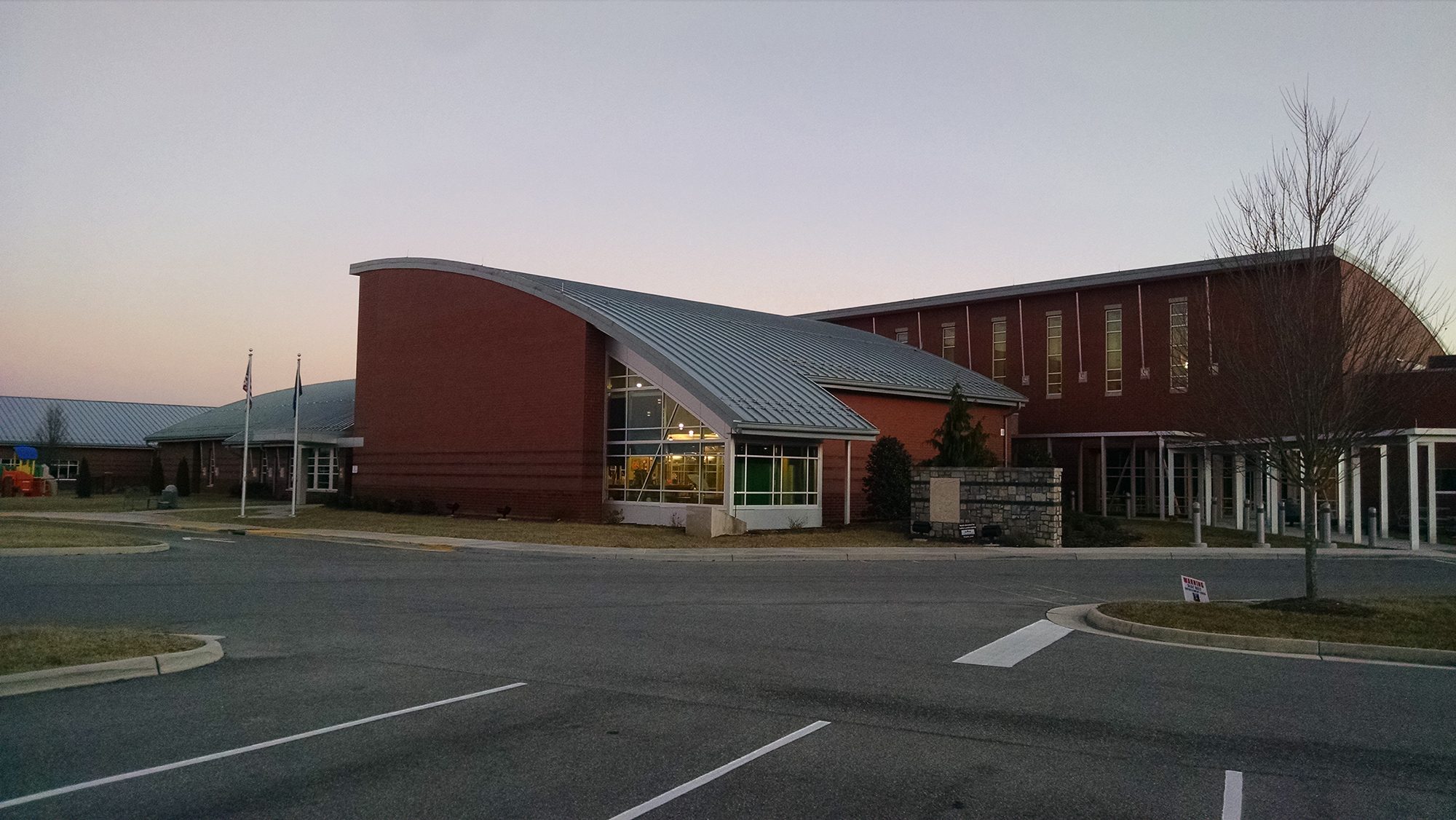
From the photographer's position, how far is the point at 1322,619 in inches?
499

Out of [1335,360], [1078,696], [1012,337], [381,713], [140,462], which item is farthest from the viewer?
[140,462]

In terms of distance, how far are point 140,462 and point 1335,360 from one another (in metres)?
72.2

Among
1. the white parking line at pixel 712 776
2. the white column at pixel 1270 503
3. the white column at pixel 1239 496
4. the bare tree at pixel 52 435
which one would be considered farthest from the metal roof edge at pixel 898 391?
the bare tree at pixel 52 435

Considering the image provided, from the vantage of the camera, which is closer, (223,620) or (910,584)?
(223,620)

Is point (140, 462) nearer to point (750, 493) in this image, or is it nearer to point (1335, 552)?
point (750, 493)

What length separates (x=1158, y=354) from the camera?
41375 millimetres

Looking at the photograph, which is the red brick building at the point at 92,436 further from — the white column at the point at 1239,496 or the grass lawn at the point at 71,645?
the white column at the point at 1239,496

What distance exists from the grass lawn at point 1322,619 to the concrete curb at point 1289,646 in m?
0.18

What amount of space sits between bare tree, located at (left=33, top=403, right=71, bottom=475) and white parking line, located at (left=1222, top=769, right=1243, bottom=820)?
71298mm

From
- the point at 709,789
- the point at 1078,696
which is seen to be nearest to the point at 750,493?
the point at 1078,696

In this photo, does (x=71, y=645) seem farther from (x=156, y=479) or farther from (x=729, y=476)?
(x=156, y=479)

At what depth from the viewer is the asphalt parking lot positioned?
5.91 meters

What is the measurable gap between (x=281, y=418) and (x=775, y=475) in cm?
3212

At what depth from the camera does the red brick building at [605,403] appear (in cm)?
2959
